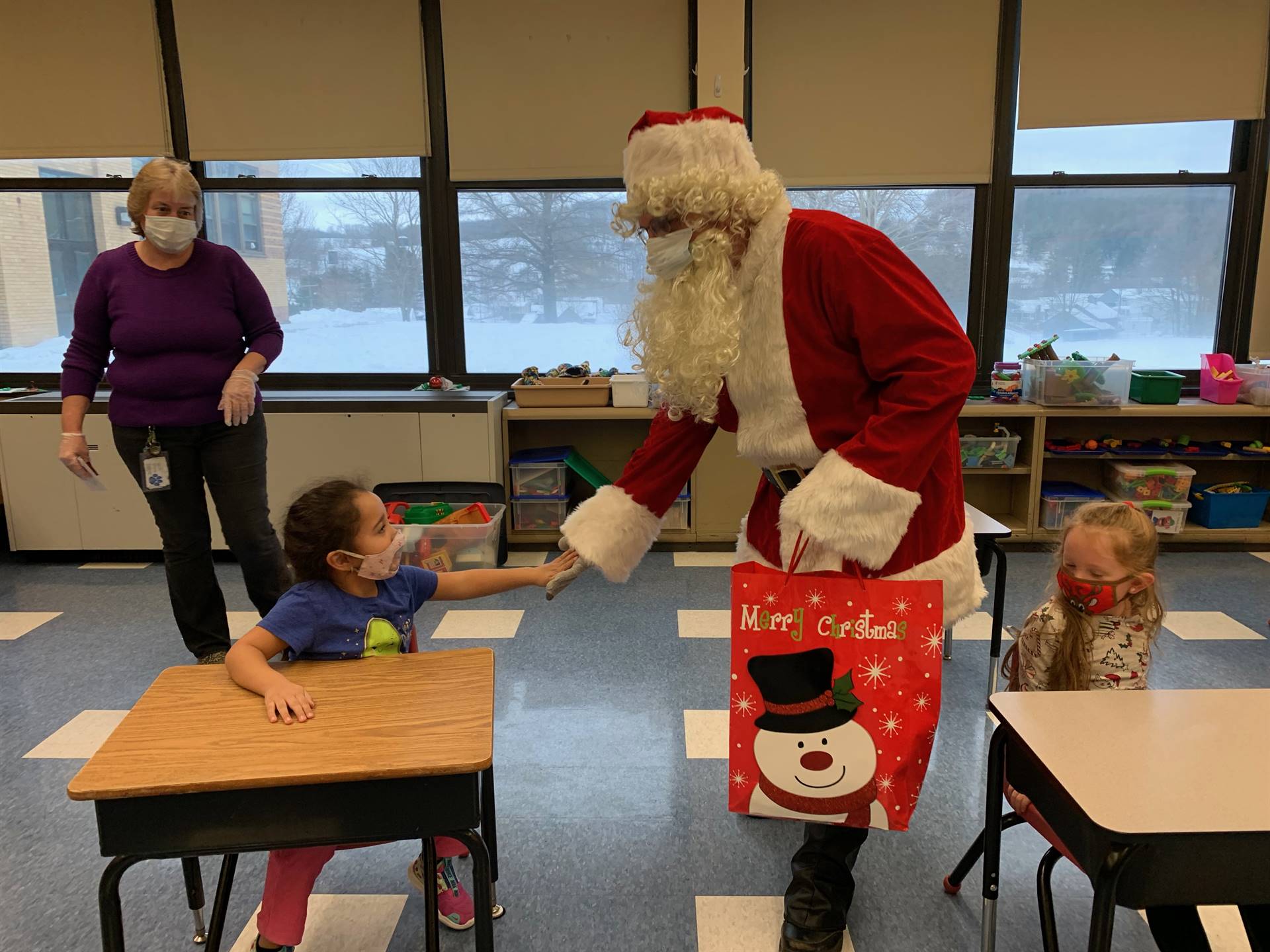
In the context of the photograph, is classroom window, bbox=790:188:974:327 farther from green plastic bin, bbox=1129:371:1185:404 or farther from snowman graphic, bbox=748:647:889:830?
snowman graphic, bbox=748:647:889:830

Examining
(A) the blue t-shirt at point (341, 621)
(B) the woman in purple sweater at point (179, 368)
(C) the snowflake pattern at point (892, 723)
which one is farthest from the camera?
(B) the woman in purple sweater at point (179, 368)

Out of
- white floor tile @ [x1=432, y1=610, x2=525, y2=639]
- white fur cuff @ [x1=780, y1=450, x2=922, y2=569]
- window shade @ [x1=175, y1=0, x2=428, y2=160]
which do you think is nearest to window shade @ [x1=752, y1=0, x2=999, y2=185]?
window shade @ [x1=175, y1=0, x2=428, y2=160]

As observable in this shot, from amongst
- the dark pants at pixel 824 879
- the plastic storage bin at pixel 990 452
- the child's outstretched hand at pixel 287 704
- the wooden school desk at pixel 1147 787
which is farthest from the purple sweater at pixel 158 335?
the plastic storage bin at pixel 990 452

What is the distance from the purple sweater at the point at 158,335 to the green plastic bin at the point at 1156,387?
3.59 m

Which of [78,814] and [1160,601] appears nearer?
[1160,601]

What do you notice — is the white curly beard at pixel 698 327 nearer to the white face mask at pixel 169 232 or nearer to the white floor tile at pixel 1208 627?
the white face mask at pixel 169 232

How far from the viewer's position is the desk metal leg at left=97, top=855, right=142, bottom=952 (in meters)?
1.04

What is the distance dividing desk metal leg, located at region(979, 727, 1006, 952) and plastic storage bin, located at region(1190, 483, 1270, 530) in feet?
10.6

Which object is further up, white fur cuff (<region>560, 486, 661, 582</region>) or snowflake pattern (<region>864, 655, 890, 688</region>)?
white fur cuff (<region>560, 486, 661, 582</region>)

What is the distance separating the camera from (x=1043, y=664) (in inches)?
59.8

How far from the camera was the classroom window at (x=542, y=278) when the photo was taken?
4.05 meters

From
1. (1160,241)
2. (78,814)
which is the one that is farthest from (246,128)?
(1160,241)

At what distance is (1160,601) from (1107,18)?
3283mm

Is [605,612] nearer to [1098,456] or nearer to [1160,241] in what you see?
[1098,456]
